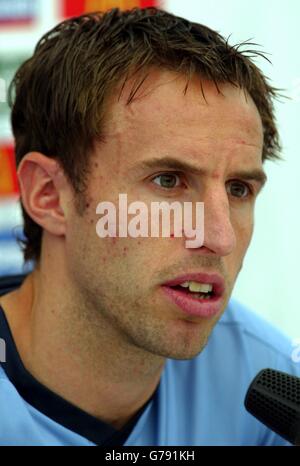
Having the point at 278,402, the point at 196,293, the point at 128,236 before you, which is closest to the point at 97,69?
the point at 128,236

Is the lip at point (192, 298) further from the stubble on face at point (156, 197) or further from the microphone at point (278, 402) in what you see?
the microphone at point (278, 402)

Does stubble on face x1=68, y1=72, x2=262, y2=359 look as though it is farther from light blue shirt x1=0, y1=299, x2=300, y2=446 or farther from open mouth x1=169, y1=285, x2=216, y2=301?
light blue shirt x1=0, y1=299, x2=300, y2=446

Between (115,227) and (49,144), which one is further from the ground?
(49,144)

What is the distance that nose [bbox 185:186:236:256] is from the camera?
33.0 inches

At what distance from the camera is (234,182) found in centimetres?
94

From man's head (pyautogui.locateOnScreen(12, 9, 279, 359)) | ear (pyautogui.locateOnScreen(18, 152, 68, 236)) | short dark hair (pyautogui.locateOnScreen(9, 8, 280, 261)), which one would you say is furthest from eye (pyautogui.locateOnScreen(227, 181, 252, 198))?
ear (pyautogui.locateOnScreen(18, 152, 68, 236))

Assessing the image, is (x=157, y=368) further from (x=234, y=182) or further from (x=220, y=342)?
(x=234, y=182)

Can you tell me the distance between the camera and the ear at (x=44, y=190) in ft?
3.23

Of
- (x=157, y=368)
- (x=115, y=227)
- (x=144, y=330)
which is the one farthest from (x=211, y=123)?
(x=157, y=368)

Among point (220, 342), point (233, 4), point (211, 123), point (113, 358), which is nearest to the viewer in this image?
point (211, 123)

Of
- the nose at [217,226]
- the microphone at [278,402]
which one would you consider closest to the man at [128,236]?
the nose at [217,226]

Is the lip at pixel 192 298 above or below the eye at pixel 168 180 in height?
below

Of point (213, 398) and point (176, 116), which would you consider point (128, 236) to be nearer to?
point (176, 116)

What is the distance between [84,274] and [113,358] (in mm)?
153
